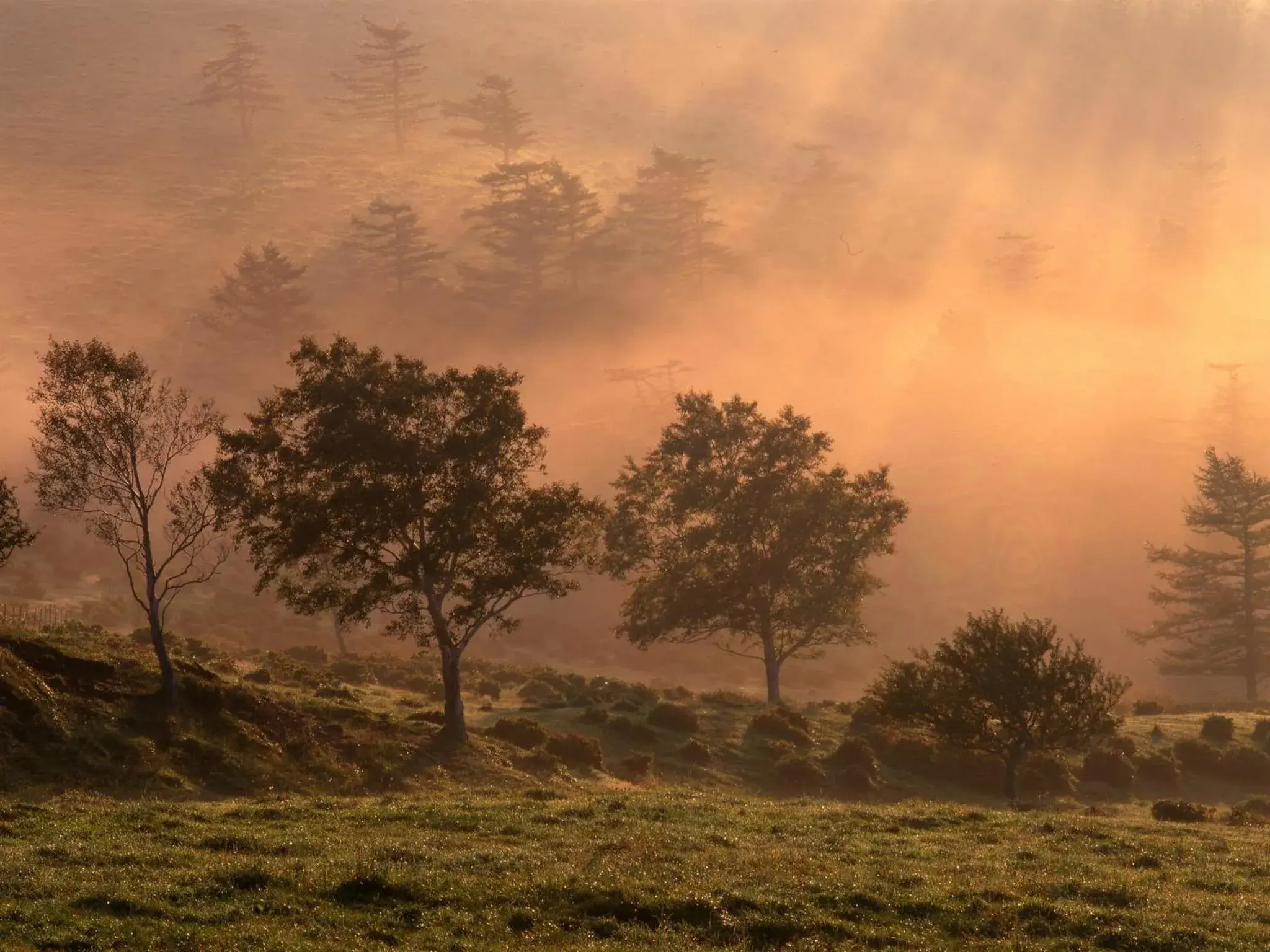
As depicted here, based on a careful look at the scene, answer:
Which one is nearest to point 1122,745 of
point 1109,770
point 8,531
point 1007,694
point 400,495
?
point 1109,770

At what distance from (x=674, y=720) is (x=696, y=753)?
428cm

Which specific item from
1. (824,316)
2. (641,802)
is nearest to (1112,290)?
(824,316)

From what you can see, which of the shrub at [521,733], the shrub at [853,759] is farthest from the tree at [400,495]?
the shrub at [853,759]

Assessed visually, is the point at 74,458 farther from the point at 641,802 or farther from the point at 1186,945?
the point at 1186,945

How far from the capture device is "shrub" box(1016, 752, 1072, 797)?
41.1 m

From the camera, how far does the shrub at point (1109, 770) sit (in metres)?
42.2

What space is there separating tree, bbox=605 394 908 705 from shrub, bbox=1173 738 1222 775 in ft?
50.7

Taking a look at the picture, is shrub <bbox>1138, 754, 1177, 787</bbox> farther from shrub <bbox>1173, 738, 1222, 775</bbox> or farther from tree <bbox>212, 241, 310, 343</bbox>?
tree <bbox>212, 241, 310, 343</bbox>

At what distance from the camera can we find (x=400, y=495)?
36.5m

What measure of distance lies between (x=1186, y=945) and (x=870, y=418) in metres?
109

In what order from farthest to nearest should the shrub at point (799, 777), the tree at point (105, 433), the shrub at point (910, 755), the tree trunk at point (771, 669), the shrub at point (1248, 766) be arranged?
the tree trunk at point (771, 669), the shrub at point (1248, 766), the shrub at point (910, 755), the shrub at point (799, 777), the tree at point (105, 433)

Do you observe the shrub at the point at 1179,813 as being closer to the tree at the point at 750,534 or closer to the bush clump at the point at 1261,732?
the bush clump at the point at 1261,732

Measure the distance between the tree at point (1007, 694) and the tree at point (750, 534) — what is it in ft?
57.4

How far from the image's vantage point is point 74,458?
31625mm
